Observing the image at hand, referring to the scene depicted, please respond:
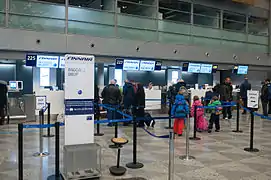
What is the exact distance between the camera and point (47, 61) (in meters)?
12.2

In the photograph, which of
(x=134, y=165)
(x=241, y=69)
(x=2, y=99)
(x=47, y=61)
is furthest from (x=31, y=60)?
(x=241, y=69)

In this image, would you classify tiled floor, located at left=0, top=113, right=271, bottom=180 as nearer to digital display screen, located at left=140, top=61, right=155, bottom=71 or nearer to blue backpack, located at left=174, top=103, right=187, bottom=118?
blue backpack, located at left=174, top=103, right=187, bottom=118

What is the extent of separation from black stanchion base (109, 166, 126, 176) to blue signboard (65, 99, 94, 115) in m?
1.20

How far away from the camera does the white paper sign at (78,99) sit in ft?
16.0

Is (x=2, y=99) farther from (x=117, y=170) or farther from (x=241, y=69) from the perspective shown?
(x=241, y=69)

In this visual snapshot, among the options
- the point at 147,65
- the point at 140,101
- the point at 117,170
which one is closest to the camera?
the point at 117,170

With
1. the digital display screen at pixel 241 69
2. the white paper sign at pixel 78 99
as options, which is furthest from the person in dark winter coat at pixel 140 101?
the digital display screen at pixel 241 69

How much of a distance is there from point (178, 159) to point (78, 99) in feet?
8.88

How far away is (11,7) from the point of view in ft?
37.3

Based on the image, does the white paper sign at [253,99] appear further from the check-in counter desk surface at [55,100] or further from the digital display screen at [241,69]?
the check-in counter desk surface at [55,100]

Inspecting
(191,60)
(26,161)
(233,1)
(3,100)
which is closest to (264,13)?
(233,1)

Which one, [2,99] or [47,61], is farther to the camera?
[47,61]

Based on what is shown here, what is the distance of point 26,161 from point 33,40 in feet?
22.3

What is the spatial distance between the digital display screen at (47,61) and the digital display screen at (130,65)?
10.8 ft
